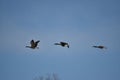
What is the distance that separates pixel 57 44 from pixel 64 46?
119 centimetres

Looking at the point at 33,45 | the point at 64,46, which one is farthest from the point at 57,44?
the point at 33,45

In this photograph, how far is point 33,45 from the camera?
22969 millimetres

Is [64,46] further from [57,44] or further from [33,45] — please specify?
[33,45]

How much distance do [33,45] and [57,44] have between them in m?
2.97

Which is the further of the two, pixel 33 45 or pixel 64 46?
pixel 33 45

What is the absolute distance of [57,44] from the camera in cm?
2217

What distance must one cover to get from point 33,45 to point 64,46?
400cm

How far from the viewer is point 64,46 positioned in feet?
69.9
